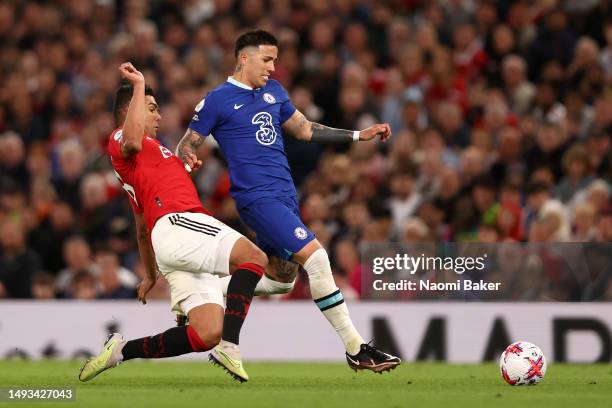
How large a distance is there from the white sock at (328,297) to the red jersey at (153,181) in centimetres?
91

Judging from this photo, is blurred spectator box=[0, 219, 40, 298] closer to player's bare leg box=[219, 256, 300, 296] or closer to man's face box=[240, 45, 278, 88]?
player's bare leg box=[219, 256, 300, 296]

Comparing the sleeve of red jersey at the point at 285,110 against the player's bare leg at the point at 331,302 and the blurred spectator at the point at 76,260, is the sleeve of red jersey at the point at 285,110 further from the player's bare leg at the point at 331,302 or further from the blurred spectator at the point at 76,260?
the blurred spectator at the point at 76,260

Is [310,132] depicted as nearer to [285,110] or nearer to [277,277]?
[285,110]

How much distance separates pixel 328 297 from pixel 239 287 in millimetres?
820

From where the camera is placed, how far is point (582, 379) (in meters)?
10.4

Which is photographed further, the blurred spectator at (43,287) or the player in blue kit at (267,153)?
the blurred spectator at (43,287)

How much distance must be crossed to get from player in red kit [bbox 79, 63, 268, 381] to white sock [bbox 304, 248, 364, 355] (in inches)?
21.1

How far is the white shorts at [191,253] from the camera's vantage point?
9242 mm

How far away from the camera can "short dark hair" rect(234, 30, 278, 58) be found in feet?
33.5

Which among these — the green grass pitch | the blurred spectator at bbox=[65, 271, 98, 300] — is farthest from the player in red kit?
the blurred spectator at bbox=[65, 271, 98, 300]

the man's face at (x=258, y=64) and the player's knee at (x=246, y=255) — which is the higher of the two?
the man's face at (x=258, y=64)

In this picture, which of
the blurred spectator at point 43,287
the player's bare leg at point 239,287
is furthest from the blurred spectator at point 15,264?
the player's bare leg at point 239,287

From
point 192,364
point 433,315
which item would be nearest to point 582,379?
point 433,315

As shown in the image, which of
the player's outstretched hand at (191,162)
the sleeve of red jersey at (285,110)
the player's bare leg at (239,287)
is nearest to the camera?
the player's bare leg at (239,287)
